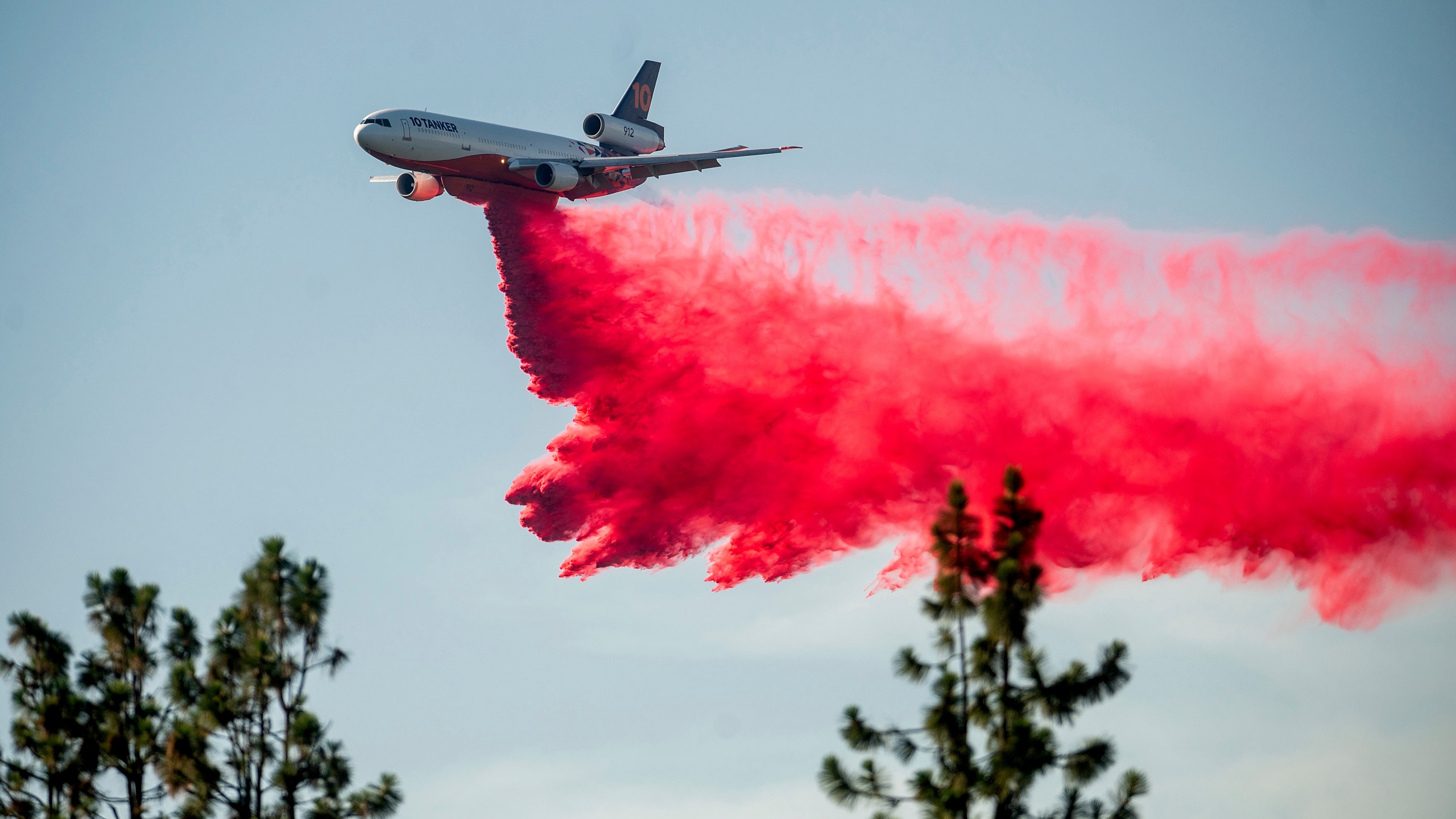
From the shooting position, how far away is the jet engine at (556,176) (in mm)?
64750

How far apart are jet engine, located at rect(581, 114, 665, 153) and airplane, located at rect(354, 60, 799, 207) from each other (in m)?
0.03

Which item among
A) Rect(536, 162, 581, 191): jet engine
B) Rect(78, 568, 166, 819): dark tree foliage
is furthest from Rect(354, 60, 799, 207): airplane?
Rect(78, 568, 166, 819): dark tree foliage

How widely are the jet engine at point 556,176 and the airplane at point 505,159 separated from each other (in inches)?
0.7

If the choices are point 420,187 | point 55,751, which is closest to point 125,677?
point 55,751

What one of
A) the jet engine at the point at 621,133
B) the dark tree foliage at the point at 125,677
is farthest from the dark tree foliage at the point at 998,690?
the jet engine at the point at 621,133

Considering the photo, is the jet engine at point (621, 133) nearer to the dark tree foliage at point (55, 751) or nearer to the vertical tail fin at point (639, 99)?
the vertical tail fin at point (639, 99)

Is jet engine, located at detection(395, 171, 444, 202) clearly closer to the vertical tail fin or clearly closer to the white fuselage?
the white fuselage

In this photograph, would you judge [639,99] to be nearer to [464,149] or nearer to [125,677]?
[464,149]

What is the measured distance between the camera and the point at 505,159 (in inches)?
2544

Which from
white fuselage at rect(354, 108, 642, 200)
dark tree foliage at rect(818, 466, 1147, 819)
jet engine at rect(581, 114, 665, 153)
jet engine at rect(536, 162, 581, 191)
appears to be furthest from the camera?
jet engine at rect(581, 114, 665, 153)

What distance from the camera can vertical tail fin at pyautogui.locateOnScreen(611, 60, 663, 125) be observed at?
248ft

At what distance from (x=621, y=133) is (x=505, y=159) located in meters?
8.13

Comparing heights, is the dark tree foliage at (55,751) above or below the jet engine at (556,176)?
below

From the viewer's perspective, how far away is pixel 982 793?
3425cm
